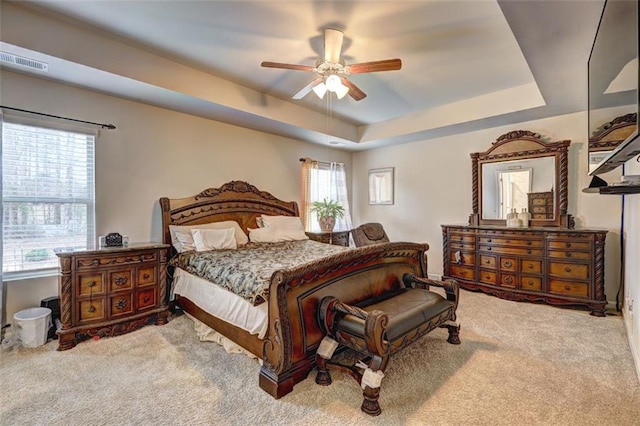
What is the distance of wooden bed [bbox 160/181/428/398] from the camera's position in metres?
2.02

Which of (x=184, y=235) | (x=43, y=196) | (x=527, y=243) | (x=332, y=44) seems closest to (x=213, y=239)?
(x=184, y=235)

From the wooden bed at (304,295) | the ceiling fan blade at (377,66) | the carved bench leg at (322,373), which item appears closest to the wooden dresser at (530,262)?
the wooden bed at (304,295)

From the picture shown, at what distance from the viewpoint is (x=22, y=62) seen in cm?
261

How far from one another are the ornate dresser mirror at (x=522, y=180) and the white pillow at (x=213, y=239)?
3.72 meters

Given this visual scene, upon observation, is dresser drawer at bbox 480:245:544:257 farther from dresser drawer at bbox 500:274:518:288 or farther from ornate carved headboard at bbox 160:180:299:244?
ornate carved headboard at bbox 160:180:299:244

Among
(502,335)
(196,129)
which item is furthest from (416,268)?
(196,129)

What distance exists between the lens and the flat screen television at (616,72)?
121 centimetres

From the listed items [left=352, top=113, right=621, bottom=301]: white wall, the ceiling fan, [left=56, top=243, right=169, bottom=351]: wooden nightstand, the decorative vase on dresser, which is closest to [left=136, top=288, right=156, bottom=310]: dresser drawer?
[left=56, top=243, right=169, bottom=351]: wooden nightstand

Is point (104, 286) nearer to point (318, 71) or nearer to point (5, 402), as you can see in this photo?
point (5, 402)

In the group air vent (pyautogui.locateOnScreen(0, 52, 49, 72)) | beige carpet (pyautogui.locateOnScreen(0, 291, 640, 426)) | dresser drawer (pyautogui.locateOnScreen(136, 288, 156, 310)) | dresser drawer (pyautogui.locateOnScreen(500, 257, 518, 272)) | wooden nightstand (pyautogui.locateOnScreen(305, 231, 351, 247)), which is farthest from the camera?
wooden nightstand (pyautogui.locateOnScreen(305, 231, 351, 247))

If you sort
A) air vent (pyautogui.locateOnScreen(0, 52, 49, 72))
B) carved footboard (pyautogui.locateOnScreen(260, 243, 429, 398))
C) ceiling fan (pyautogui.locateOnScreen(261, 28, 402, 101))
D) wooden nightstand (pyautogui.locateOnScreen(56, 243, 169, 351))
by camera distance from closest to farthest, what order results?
1. carved footboard (pyautogui.locateOnScreen(260, 243, 429, 398))
2. air vent (pyautogui.locateOnScreen(0, 52, 49, 72))
3. ceiling fan (pyautogui.locateOnScreen(261, 28, 402, 101))
4. wooden nightstand (pyautogui.locateOnScreen(56, 243, 169, 351))

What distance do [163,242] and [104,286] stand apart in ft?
3.16

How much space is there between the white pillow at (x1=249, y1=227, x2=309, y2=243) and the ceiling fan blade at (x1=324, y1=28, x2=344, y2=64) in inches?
100

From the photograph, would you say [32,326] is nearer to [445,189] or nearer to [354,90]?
[354,90]
